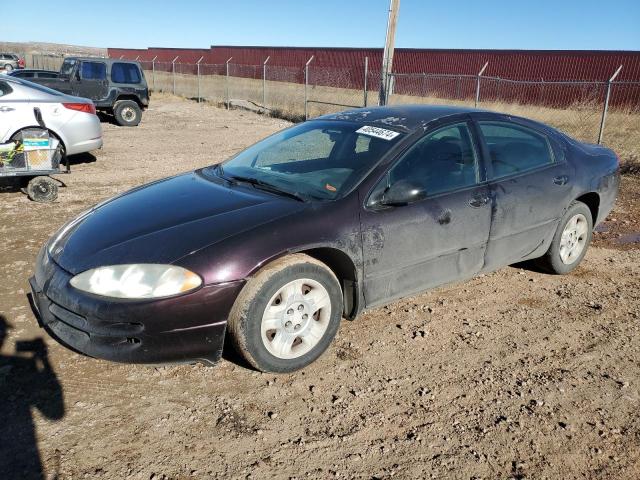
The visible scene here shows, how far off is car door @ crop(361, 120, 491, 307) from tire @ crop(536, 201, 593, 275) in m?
1.04

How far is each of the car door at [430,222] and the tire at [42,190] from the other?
542cm

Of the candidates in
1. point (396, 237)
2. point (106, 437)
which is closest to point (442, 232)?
point (396, 237)

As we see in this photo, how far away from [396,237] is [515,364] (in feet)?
3.56

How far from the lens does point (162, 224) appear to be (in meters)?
3.27

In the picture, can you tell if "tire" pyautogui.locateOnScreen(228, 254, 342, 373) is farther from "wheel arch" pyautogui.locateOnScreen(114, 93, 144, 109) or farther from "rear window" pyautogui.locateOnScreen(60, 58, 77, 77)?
"rear window" pyautogui.locateOnScreen(60, 58, 77, 77)

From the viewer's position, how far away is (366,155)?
147 inches

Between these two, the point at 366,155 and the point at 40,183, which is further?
the point at 40,183

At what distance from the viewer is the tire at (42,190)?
23.5 feet

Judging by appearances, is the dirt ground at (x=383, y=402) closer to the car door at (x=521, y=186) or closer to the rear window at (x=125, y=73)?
the car door at (x=521, y=186)

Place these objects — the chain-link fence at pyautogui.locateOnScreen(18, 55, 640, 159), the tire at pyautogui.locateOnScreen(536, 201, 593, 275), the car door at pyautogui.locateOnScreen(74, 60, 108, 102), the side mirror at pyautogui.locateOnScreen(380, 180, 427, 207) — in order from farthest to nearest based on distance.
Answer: the car door at pyautogui.locateOnScreen(74, 60, 108, 102) < the chain-link fence at pyautogui.locateOnScreen(18, 55, 640, 159) < the tire at pyautogui.locateOnScreen(536, 201, 593, 275) < the side mirror at pyautogui.locateOnScreen(380, 180, 427, 207)

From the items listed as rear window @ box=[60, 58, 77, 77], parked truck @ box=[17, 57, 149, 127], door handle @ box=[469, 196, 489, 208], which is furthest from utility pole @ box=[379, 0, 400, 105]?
door handle @ box=[469, 196, 489, 208]

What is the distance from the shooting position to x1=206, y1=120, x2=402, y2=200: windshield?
142 inches

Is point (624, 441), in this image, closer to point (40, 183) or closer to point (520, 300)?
point (520, 300)

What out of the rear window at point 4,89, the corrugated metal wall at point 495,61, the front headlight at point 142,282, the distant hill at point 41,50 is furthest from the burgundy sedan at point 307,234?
the distant hill at point 41,50
